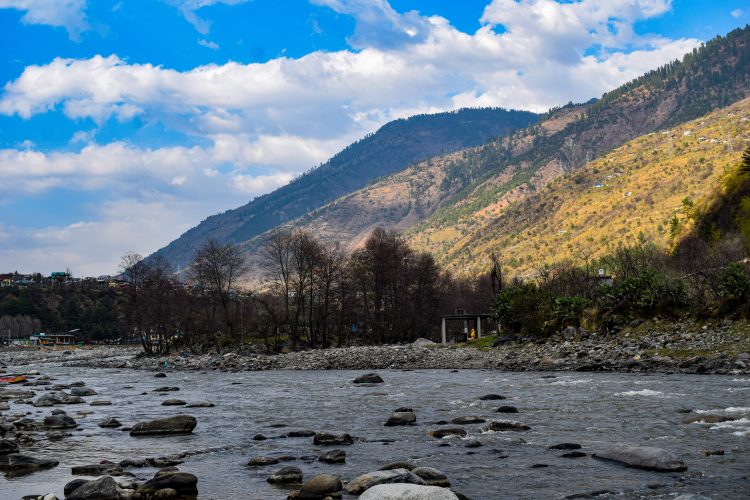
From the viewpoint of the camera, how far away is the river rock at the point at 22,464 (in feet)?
51.5

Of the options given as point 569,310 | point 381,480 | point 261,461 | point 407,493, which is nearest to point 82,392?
point 261,461

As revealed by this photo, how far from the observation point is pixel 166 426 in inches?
858

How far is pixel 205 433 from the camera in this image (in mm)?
21469

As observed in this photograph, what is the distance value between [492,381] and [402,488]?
27070 millimetres

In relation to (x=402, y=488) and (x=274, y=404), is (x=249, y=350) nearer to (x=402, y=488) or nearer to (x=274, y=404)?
(x=274, y=404)

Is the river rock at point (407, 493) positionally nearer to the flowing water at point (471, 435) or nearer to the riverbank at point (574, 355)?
the flowing water at point (471, 435)

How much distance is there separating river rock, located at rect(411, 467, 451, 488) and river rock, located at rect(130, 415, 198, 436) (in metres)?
10.7

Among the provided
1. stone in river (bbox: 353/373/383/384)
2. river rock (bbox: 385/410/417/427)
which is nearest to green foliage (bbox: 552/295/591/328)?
stone in river (bbox: 353/373/383/384)

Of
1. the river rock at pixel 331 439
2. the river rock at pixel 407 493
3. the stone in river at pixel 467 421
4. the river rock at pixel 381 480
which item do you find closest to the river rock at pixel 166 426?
the river rock at pixel 331 439

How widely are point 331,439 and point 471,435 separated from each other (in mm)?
4077

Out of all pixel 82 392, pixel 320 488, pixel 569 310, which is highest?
pixel 569 310

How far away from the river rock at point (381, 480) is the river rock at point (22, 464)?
8136mm

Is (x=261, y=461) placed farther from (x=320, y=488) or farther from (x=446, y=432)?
(x=446, y=432)

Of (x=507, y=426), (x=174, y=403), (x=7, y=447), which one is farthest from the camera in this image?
(x=174, y=403)
